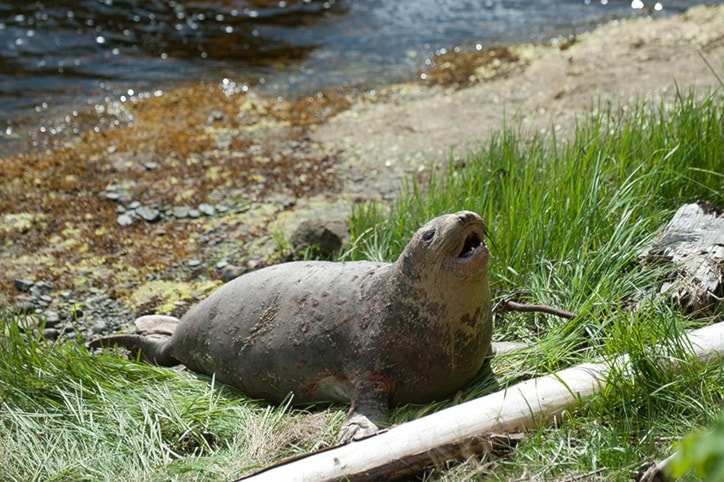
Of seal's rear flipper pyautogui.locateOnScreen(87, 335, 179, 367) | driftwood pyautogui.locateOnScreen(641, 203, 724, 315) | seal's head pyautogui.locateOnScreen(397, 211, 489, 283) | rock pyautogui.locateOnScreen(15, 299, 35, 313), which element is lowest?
rock pyautogui.locateOnScreen(15, 299, 35, 313)

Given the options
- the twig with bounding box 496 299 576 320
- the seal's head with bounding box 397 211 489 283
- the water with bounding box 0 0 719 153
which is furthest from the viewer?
the water with bounding box 0 0 719 153

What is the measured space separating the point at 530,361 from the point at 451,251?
2.06 ft

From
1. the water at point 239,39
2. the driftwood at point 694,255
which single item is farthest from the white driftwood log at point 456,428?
the water at point 239,39

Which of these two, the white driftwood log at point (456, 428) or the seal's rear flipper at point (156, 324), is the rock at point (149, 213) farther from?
the white driftwood log at point (456, 428)

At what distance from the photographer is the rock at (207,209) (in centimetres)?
676

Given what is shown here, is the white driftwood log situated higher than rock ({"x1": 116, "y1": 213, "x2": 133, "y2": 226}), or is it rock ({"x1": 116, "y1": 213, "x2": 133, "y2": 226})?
the white driftwood log

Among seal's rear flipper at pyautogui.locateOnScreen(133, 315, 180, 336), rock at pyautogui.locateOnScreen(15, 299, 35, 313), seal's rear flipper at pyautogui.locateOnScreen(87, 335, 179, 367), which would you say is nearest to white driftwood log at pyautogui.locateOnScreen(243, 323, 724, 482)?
seal's rear flipper at pyautogui.locateOnScreen(87, 335, 179, 367)

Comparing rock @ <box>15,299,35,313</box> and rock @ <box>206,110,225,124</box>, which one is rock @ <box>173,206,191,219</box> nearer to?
rock @ <box>15,299,35,313</box>

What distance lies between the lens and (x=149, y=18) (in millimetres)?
11383

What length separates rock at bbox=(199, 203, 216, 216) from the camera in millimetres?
A: 6758

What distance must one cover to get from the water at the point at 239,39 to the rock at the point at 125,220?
2.27 meters

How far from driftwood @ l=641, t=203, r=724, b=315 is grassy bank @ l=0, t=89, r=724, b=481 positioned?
0.39 feet

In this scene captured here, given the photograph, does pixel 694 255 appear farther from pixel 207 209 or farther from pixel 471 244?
pixel 207 209

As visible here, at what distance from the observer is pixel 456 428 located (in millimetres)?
3254
